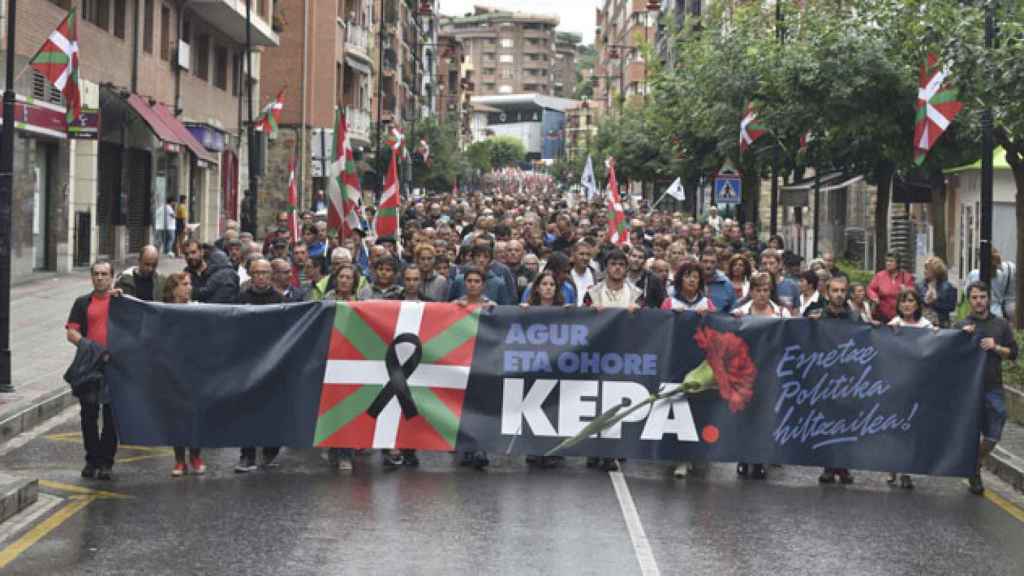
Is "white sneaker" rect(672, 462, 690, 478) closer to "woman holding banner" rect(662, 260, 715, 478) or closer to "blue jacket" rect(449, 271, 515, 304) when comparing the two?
"woman holding banner" rect(662, 260, 715, 478)

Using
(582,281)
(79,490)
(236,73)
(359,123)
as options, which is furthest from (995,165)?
(359,123)

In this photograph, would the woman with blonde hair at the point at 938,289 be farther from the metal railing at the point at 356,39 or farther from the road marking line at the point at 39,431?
the metal railing at the point at 356,39

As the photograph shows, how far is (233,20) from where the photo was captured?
47.1m

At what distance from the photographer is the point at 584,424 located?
1284 cm

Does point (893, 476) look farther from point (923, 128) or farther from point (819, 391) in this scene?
point (923, 128)

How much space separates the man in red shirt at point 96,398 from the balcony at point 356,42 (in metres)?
57.3

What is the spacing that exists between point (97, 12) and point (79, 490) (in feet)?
81.0

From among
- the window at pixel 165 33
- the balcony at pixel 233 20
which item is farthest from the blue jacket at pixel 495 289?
the balcony at pixel 233 20

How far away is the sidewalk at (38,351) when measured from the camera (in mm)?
15089

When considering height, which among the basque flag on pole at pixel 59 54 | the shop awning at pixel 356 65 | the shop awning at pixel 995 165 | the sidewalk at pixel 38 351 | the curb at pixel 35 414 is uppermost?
the shop awning at pixel 356 65

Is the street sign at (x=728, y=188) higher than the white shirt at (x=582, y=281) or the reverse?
higher

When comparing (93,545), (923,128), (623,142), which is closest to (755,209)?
(623,142)

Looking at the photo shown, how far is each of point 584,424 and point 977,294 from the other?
10.5ft

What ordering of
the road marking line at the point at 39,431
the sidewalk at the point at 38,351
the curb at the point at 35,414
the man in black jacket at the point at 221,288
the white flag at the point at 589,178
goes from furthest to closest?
the white flag at the point at 589,178 → the man in black jacket at the point at 221,288 → the sidewalk at the point at 38,351 → the curb at the point at 35,414 → the road marking line at the point at 39,431
